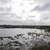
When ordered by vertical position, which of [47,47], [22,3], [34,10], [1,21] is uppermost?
[22,3]

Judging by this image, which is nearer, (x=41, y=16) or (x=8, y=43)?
(x=8, y=43)

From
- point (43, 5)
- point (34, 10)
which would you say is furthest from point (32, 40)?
point (43, 5)

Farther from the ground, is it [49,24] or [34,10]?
[34,10]

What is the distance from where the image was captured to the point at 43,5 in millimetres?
1813

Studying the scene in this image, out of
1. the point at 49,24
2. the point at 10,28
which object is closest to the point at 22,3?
the point at 10,28

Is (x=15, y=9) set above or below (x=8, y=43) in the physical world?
above

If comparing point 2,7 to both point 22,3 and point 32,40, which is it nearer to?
point 22,3

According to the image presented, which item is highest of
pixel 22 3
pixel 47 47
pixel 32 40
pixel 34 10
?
pixel 22 3

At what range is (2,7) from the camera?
178 cm

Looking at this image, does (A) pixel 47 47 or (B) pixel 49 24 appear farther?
(B) pixel 49 24

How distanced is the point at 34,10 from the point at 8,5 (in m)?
0.46

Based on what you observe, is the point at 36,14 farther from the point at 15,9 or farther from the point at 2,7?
the point at 2,7

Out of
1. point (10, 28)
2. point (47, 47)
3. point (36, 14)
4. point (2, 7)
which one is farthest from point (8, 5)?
point (47, 47)

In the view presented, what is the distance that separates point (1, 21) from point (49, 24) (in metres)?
0.83
